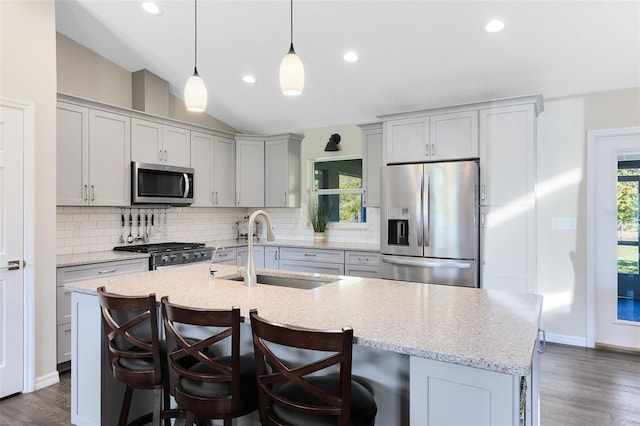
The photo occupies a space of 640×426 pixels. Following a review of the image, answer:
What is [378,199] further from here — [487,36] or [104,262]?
[104,262]

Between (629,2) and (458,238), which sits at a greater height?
(629,2)

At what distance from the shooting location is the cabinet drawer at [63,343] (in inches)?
127

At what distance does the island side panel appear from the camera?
1.17 m

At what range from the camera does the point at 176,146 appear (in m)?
4.58

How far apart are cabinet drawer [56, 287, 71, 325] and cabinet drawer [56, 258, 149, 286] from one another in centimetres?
7

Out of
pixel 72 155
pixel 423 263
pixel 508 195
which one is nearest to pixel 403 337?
pixel 423 263

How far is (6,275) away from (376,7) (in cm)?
334

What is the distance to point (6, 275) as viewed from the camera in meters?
2.84

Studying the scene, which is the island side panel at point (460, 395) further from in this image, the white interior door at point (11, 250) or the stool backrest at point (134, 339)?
the white interior door at point (11, 250)

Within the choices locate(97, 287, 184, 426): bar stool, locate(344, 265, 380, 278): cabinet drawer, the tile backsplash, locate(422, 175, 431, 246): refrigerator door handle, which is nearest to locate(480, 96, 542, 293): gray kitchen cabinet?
locate(422, 175, 431, 246): refrigerator door handle

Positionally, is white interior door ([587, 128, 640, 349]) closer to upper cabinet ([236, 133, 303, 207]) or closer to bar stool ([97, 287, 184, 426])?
upper cabinet ([236, 133, 303, 207])

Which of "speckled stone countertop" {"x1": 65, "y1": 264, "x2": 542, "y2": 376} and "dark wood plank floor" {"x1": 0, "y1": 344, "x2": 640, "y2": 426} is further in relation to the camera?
"dark wood plank floor" {"x1": 0, "y1": 344, "x2": 640, "y2": 426}

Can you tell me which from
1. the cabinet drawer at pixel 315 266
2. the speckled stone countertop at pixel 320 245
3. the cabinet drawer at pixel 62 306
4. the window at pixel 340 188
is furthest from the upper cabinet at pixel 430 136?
the cabinet drawer at pixel 62 306

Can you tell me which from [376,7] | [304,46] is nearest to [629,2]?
[376,7]
